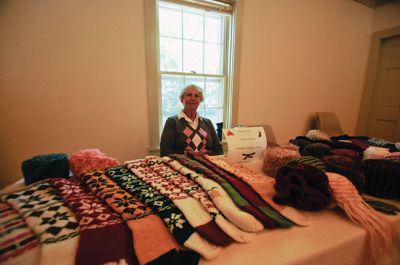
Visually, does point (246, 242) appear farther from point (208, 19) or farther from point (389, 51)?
point (389, 51)

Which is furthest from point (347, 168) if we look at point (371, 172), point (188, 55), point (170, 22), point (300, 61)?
point (300, 61)

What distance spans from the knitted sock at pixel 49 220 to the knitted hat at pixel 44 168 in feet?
0.24

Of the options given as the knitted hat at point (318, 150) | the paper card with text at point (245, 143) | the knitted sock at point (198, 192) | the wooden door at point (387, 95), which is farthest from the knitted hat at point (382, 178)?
the wooden door at point (387, 95)

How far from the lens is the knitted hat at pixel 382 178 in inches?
24.0

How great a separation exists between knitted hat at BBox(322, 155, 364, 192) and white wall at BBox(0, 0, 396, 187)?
5.18 ft

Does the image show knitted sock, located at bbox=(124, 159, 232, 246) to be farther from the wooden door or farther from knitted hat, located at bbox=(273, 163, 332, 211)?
the wooden door

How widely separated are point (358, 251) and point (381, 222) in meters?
0.11

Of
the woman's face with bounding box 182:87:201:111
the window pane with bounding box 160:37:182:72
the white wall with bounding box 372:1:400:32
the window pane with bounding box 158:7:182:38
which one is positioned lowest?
the woman's face with bounding box 182:87:201:111

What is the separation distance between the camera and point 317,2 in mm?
2525

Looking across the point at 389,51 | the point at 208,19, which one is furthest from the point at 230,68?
the point at 389,51

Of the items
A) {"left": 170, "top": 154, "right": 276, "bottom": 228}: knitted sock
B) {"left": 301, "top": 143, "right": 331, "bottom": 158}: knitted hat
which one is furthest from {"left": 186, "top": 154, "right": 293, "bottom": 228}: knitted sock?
{"left": 301, "top": 143, "right": 331, "bottom": 158}: knitted hat

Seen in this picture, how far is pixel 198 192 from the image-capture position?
533 millimetres

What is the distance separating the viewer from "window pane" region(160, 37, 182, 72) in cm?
186

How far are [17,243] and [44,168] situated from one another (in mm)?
342
